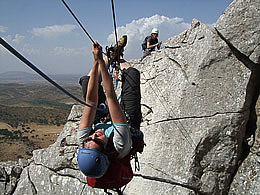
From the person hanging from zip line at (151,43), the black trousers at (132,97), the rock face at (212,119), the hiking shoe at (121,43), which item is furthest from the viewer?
the person hanging from zip line at (151,43)

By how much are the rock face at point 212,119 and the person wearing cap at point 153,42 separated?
2.72 meters

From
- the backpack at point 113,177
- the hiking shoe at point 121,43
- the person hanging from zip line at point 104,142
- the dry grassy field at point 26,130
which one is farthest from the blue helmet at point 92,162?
the dry grassy field at point 26,130

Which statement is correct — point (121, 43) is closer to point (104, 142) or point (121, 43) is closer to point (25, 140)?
point (104, 142)

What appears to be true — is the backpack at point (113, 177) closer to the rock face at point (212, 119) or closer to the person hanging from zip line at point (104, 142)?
the person hanging from zip line at point (104, 142)

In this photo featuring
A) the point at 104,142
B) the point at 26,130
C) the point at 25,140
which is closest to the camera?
the point at 104,142

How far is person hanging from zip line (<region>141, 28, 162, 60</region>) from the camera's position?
348 inches

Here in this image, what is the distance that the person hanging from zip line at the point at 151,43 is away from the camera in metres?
8.85

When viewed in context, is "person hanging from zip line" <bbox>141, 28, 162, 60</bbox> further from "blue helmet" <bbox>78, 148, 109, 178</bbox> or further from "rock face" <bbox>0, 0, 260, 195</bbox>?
"blue helmet" <bbox>78, 148, 109, 178</bbox>

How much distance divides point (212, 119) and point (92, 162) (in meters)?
3.57

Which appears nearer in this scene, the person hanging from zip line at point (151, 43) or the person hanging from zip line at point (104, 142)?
the person hanging from zip line at point (104, 142)

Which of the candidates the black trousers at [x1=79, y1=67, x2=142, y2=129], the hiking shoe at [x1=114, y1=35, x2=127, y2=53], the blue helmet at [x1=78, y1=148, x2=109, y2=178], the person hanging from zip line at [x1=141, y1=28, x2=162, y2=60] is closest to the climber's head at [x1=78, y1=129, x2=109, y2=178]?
the blue helmet at [x1=78, y1=148, x2=109, y2=178]

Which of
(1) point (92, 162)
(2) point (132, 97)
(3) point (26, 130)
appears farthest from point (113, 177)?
(3) point (26, 130)

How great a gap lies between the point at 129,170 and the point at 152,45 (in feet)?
21.0

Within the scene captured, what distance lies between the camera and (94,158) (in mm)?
→ 2844
